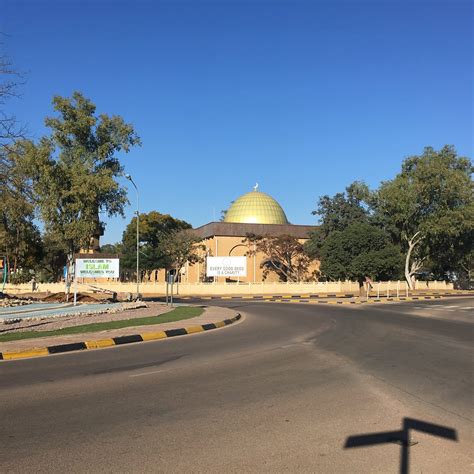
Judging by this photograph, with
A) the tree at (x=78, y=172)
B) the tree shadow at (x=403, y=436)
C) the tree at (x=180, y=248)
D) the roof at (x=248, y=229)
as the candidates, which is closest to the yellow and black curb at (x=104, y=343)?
the tree shadow at (x=403, y=436)

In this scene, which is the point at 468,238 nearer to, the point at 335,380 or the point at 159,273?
the point at 159,273

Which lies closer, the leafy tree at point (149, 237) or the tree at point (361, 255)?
the tree at point (361, 255)

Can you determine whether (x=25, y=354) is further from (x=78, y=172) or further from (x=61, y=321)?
(x=78, y=172)

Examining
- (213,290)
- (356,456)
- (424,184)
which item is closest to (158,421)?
(356,456)

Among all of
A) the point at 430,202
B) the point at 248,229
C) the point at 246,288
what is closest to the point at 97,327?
the point at 246,288

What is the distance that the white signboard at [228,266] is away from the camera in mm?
53219

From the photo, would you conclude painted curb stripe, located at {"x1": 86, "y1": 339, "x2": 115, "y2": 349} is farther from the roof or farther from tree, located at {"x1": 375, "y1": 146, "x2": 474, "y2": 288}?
the roof

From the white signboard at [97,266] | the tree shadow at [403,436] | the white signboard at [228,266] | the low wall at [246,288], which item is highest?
the white signboard at [228,266]

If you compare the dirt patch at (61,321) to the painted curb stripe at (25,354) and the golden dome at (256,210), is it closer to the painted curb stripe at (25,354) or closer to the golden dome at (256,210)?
the painted curb stripe at (25,354)

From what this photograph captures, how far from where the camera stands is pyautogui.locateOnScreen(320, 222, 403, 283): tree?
134ft

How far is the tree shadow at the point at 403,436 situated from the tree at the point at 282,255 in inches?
2074

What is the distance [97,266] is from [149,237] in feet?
178

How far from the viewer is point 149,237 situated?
3031 inches

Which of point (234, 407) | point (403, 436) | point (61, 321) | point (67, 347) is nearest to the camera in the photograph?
point (403, 436)
